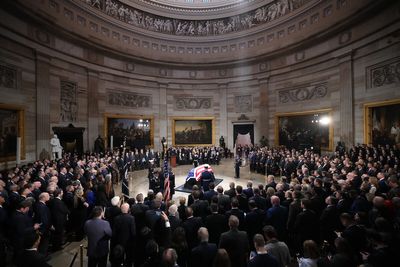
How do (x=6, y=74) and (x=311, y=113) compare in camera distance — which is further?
(x=311, y=113)

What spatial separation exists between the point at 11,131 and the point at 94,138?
645 cm

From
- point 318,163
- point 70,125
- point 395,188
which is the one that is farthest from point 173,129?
point 395,188

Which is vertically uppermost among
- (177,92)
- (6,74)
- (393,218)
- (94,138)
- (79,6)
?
(79,6)

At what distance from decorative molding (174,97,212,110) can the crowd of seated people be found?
17618 millimetres

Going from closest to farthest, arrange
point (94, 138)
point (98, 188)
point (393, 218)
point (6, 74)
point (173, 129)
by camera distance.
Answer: point (393, 218) < point (98, 188) < point (6, 74) < point (94, 138) < point (173, 129)

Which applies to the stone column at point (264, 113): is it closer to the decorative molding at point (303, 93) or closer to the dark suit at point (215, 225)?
the decorative molding at point (303, 93)

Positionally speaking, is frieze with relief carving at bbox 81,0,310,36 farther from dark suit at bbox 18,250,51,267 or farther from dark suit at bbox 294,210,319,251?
dark suit at bbox 18,250,51,267

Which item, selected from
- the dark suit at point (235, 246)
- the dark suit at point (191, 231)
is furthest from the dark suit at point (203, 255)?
the dark suit at point (191, 231)

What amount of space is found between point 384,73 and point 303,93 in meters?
6.13

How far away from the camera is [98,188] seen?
6.81 m

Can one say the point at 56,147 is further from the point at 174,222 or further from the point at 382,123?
the point at 382,123

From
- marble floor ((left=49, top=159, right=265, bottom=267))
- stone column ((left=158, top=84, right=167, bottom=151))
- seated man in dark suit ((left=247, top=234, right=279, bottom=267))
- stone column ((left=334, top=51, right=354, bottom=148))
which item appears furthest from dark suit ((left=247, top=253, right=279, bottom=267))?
stone column ((left=158, top=84, right=167, bottom=151))

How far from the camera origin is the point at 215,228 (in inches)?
170

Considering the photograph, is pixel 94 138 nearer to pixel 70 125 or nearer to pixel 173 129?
pixel 70 125
